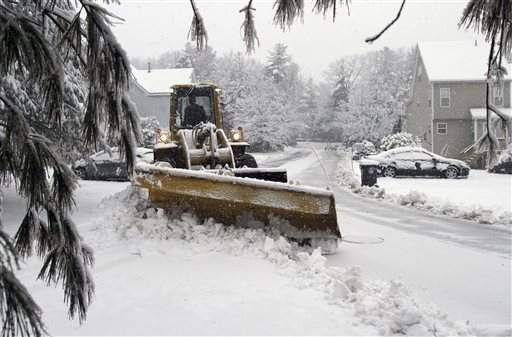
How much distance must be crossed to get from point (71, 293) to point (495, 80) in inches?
81.9

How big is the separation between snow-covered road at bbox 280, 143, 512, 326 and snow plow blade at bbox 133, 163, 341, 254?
0.51 meters

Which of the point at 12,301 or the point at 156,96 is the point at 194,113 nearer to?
the point at 12,301

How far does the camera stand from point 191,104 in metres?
9.67

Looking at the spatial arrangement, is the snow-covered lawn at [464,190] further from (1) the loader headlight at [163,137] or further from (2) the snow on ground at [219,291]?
(2) the snow on ground at [219,291]

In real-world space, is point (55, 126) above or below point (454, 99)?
below

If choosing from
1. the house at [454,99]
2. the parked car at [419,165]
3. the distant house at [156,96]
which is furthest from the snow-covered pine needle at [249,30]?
the distant house at [156,96]

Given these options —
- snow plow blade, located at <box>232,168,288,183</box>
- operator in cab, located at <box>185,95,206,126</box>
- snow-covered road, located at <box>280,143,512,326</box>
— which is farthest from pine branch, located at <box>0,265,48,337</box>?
operator in cab, located at <box>185,95,206,126</box>

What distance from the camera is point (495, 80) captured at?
2252 millimetres

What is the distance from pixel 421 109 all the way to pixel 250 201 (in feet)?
102

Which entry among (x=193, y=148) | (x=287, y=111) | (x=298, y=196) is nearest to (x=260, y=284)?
(x=298, y=196)

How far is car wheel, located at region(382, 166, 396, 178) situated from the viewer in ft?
66.2

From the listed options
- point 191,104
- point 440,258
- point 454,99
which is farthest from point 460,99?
point 440,258

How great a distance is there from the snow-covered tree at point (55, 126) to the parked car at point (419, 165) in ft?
63.1

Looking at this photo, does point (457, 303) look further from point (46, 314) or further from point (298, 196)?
point (46, 314)
